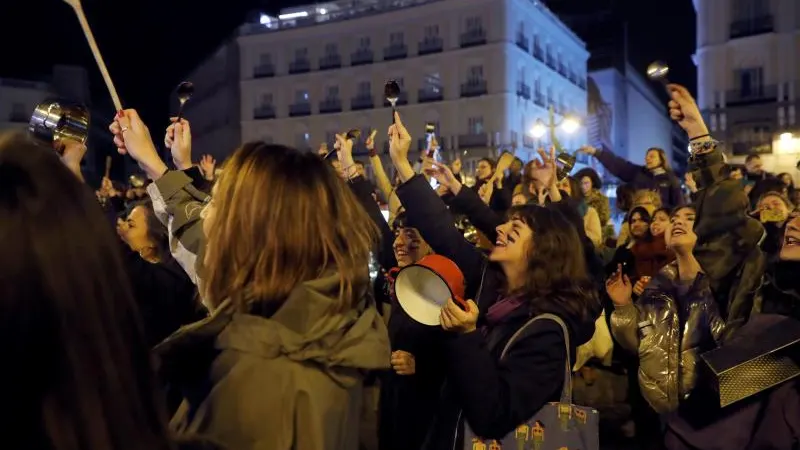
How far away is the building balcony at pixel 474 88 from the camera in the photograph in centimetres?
3953

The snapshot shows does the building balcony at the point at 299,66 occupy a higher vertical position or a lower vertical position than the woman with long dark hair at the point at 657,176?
higher

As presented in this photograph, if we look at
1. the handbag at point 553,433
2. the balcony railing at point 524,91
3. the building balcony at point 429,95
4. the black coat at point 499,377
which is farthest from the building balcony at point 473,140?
the handbag at point 553,433

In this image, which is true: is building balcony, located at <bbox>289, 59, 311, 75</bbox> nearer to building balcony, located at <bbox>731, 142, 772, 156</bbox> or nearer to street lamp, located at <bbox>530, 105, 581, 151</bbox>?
street lamp, located at <bbox>530, 105, 581, 151</bbox>

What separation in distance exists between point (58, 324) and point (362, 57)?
4359 centimetres

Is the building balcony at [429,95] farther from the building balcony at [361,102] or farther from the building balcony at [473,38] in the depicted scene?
the building balcony at [361,102]

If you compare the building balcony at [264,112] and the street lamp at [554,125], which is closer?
the street lamp at [554,125]

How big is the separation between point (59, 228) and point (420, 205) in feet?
7.21

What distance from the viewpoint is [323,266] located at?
186 centimetres

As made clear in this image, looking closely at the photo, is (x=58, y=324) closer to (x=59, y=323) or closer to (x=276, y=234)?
(x=59, y=323)

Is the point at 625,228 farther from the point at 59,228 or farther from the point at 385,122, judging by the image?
the point at 385,122

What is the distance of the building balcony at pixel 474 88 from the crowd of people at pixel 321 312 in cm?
3553

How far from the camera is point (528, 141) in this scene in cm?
4088

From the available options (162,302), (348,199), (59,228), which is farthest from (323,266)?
(162,302)

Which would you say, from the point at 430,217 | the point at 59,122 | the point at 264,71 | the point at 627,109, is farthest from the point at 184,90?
the point at 627,109
